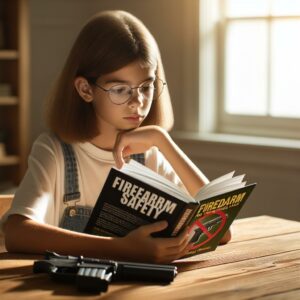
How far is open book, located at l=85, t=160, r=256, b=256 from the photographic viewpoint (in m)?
1.63

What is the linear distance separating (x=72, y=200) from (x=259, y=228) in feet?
1.66

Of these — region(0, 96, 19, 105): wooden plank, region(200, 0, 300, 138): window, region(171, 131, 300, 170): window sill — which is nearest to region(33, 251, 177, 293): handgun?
region(171, 131, 300, 170): window sill

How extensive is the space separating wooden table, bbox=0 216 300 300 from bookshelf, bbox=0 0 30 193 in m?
2.36

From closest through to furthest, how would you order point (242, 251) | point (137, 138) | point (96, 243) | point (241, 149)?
point (96, 243)
point (242, 251)
point (137, 138)
point (241, 149)

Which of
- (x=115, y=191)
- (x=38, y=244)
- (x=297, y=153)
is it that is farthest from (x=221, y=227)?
(x=297, y=153)

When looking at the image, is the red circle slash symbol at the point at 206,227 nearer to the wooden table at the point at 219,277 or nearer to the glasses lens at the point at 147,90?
the wooden table at the point at 219,277

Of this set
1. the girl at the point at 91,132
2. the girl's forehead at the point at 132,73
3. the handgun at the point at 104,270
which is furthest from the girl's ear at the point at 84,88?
the handgun at the point at 104,270

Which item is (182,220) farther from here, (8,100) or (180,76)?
(8,100)

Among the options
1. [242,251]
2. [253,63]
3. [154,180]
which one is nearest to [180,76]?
[253,63]

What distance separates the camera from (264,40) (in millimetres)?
3715

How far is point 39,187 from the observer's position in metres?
1.95

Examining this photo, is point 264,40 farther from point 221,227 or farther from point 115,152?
point 221,227

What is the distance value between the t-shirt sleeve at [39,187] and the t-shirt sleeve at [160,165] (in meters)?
0.31

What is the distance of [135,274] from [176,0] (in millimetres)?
2575
